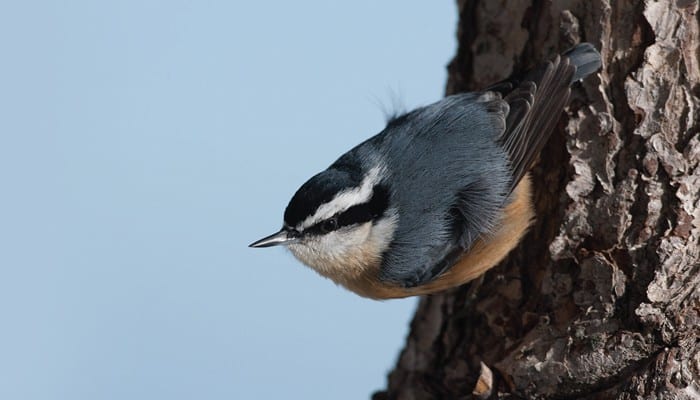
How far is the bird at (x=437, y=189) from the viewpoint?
87.7 inches

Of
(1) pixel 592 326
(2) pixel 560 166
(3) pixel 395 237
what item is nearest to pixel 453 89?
(2) pixel 560 166

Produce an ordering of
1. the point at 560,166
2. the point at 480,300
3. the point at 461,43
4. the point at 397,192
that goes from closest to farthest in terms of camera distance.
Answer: the point at 397,192, the point at 560,166, the point at 480,300, the point at 461,43

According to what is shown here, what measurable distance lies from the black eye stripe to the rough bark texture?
1.46 feet

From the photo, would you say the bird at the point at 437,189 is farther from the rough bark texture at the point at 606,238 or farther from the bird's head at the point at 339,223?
the rough bark texture at the point at 606,238

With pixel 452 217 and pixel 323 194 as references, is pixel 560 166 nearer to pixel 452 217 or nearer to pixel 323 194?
pixel 452 217

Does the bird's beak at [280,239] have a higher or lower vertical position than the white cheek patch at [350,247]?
higher

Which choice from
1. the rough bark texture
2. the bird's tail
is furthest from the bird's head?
the bird's tail

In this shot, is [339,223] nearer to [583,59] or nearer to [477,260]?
[477,260]

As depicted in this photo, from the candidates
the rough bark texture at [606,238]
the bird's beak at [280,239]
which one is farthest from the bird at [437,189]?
the rough bark texture at [606,238]

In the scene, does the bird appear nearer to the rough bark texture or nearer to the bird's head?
the bird's head

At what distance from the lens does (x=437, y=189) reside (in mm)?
2236

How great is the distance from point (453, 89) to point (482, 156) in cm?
66

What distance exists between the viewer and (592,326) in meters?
2.10

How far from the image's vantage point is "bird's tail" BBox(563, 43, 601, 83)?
2242 millimetres
